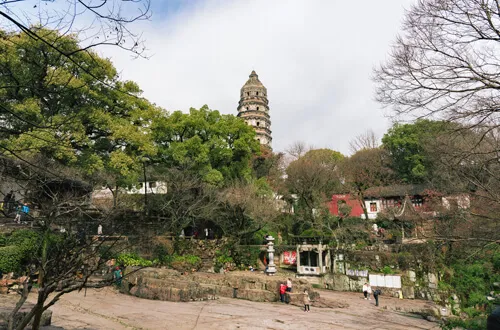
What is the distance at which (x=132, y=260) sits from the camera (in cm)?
1709

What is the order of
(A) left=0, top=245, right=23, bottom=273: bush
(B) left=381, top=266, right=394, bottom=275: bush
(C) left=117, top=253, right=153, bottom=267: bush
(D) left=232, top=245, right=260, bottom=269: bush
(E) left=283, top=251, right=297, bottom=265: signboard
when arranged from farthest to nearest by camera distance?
1. (E) left=283, top=251, right=297, bottom=265: signboard
2. (D) left=232, top=245, right=260, bottom=269: bush
3. (B) left=381, top=266, right=394, bottom=275: bush
4. (C) left=117, top=253, right=153, bottom=267: bush
5. (A) left=0, top=245, right=23, bottom=273: bush

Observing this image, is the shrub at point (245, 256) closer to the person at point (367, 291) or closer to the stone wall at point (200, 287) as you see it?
the stone wall at point (200, 287)

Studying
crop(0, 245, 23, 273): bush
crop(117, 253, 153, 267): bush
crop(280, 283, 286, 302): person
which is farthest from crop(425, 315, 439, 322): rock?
crop(0, 245, 23, 273): bush

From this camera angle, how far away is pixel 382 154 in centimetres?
3666

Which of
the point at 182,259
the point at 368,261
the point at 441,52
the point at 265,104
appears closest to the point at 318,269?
the point at 368,261

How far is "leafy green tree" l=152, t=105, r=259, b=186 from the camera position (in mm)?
22438

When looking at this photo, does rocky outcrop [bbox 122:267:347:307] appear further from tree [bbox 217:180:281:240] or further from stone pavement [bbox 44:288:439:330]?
tree [bbox 217:180:281:240]

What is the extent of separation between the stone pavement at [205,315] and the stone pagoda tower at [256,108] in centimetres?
3363

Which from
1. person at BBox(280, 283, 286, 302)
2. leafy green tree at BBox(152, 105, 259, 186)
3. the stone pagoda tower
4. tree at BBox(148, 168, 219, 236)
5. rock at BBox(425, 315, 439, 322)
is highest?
the stone pagoda tower

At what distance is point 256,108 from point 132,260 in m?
34.0

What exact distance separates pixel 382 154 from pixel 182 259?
86.2ft

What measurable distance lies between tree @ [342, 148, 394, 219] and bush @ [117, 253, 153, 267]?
2088 centimetres

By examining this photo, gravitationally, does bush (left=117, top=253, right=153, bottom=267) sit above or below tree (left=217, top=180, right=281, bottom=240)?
below

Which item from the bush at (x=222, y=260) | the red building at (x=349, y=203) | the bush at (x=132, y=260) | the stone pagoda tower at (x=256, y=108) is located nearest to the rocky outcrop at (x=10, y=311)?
the bush at (x=132, y=260)
